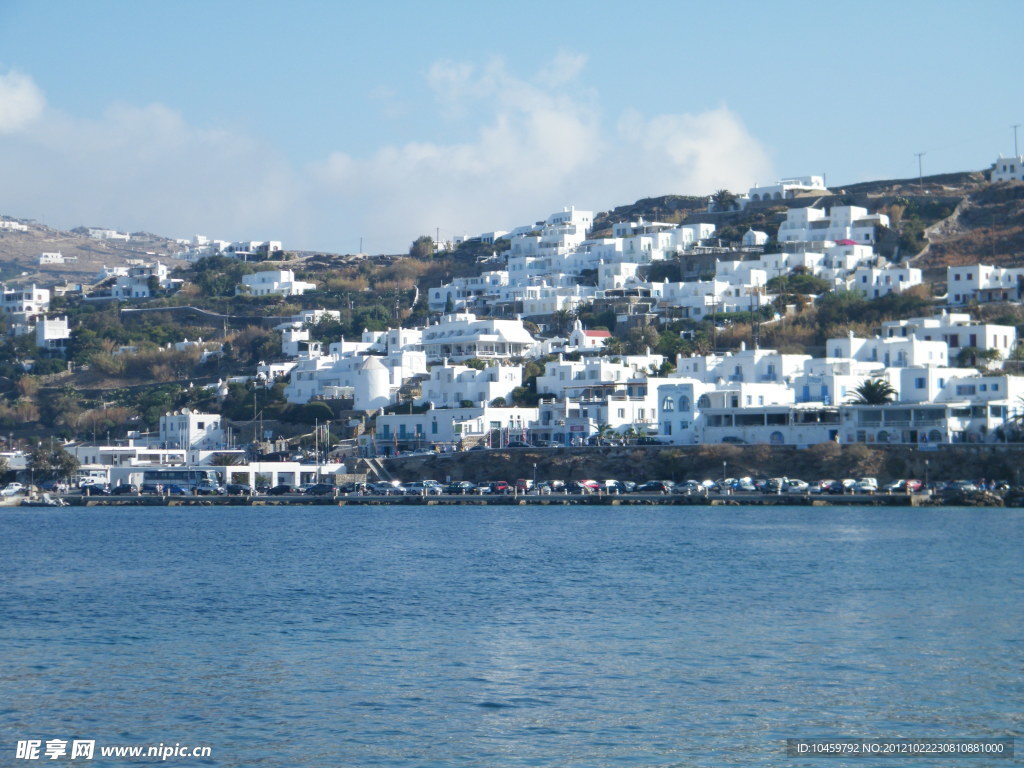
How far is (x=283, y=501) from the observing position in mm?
78500

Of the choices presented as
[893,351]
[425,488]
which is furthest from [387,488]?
[893,351]

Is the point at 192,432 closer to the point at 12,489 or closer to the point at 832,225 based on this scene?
the point at 12,489

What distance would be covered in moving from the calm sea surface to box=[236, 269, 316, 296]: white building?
3204 inches

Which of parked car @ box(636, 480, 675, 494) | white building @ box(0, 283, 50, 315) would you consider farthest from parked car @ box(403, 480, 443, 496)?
white building @ box(0, 283, 50, 315)

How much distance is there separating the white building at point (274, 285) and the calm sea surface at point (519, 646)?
267 feet

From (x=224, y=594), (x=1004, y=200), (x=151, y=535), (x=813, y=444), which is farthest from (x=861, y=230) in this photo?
(x=224, y=594)

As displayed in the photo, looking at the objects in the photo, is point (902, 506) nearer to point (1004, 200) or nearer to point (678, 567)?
point (678, 567)

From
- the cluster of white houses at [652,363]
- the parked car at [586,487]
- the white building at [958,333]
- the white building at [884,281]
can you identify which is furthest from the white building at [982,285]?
the parked car at [586,487]

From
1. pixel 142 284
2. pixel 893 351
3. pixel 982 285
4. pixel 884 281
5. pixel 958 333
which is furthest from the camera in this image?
pixel 142 284

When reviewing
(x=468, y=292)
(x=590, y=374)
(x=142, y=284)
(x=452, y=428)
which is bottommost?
(x=452, y=428)

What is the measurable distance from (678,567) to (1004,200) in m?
83.4

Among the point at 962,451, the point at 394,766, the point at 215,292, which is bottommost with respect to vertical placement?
the point at 394,766

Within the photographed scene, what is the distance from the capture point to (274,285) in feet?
442

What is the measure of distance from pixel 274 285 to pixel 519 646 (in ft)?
357
